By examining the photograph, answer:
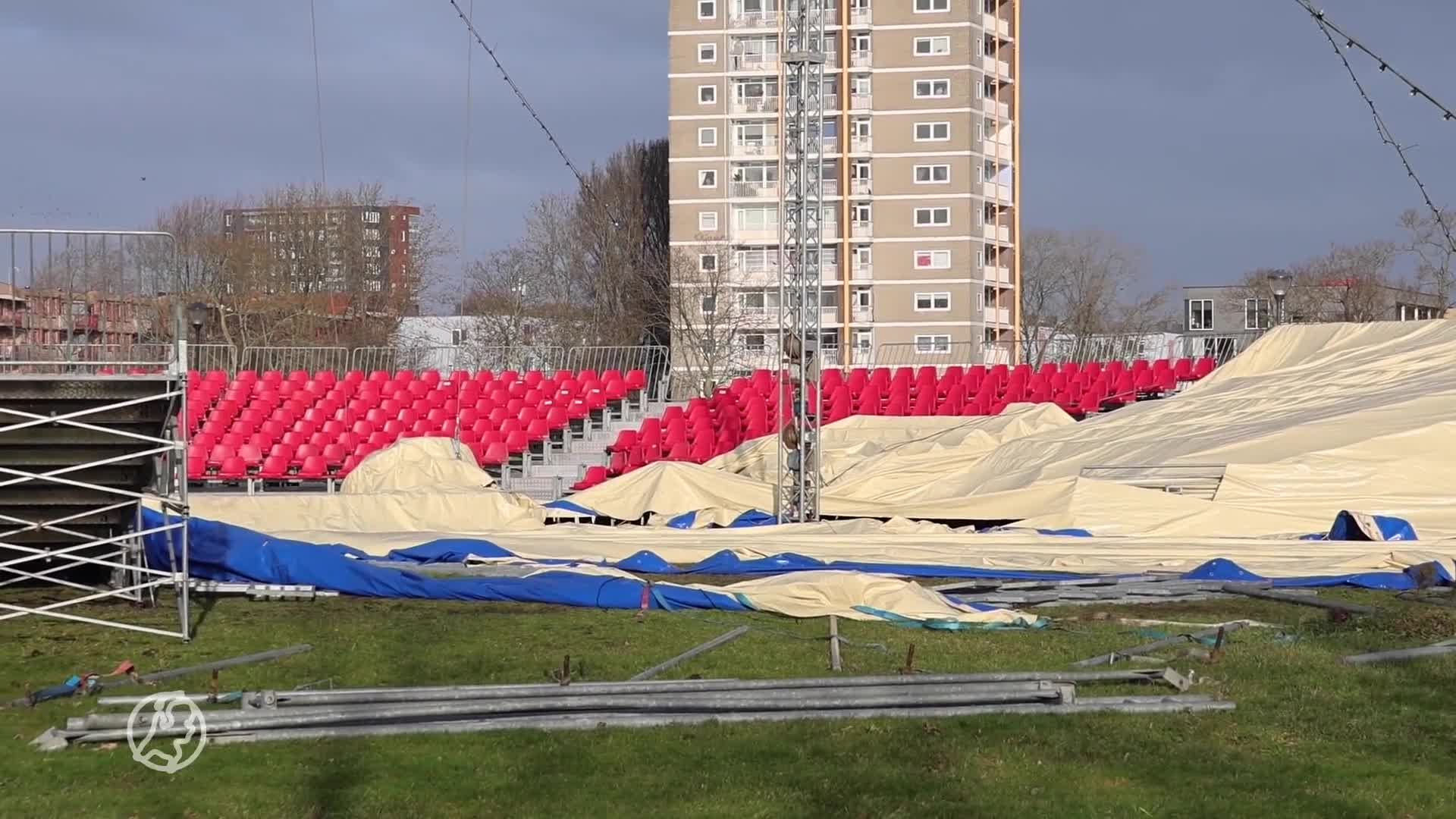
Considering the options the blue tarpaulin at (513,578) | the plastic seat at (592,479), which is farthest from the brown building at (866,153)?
the blue tarpaulin at (513,578)

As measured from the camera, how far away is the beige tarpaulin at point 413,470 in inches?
976

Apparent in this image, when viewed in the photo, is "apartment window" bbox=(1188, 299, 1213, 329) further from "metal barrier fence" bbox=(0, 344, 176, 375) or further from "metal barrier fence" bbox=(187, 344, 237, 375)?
"metal barrier fence" bbox=(0, 344, 176, 375)

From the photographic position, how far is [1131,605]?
13.9 metres

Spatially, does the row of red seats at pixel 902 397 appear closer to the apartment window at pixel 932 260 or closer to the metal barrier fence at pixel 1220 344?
the metal barrier fence at pixel 1220 344

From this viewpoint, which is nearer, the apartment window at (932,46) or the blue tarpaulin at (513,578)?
the blue tarpaulin at (513,578)

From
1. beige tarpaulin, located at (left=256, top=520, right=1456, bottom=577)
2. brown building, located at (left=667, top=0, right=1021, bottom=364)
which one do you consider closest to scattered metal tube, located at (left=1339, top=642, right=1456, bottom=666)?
beige tarpaulin, located at (left=256, top=520, right=1456, bottom=577)

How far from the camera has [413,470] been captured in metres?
25.1

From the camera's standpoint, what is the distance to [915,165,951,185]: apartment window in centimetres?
7481

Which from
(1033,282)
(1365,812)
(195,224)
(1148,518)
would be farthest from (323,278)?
(1365,812)

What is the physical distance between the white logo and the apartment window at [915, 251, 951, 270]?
6792cm

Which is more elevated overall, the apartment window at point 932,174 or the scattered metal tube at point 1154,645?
the apartment window at point 932,174

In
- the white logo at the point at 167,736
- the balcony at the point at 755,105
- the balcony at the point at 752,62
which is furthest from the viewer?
the balcony at the point at 755,105

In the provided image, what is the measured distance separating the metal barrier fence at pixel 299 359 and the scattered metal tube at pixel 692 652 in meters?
27.6

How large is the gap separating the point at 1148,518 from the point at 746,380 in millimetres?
15571
